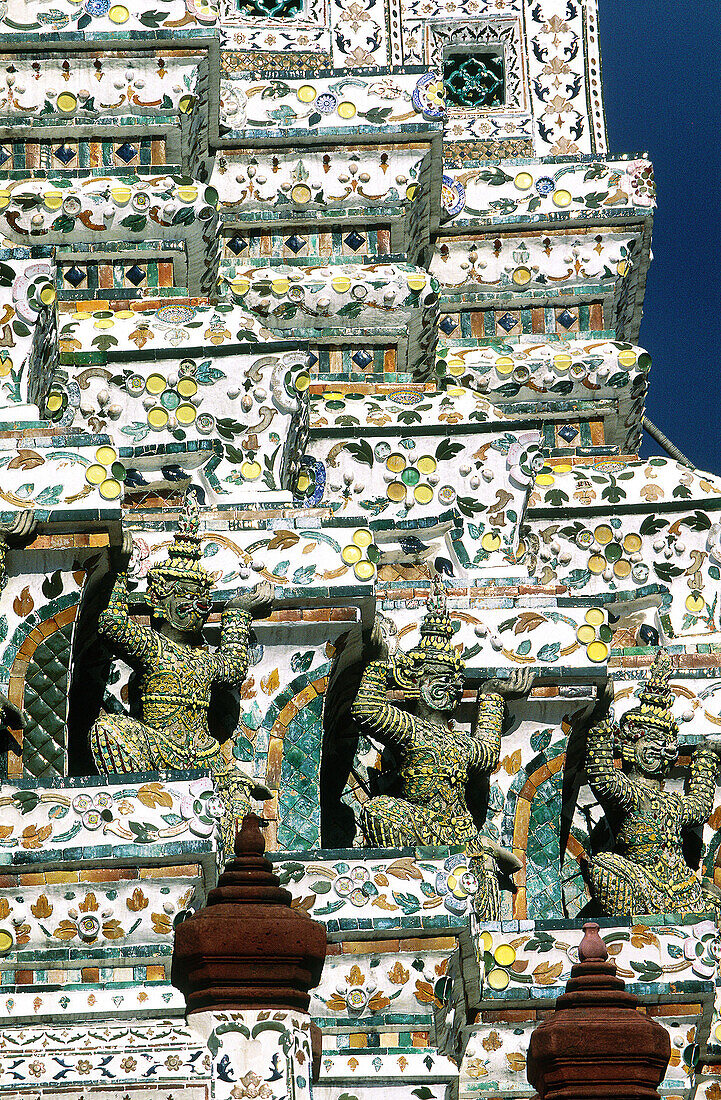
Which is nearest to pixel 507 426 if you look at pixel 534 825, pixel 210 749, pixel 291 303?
pixel 291 303

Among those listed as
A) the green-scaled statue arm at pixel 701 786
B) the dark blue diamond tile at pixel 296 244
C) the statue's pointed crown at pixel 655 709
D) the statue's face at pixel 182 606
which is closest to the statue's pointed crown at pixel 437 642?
the statue's face at pixel 182 606

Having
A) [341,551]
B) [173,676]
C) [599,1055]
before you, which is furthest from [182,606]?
[599,1055]

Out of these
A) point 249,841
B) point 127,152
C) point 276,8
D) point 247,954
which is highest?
point 276,8

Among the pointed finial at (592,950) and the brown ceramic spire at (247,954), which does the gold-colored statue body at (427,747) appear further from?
the brown ceramic spire at (247,954)

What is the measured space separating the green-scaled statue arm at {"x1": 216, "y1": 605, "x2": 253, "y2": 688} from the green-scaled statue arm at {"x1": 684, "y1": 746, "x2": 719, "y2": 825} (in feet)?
15.2

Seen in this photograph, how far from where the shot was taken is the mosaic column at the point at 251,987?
1683cm

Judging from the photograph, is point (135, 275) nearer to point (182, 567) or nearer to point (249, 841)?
point (182, 567)

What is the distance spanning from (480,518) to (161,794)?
27.4 feet

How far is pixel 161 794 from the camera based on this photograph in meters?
19.0

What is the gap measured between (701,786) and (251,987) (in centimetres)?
857

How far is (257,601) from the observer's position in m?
21.9

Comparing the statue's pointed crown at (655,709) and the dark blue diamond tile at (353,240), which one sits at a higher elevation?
the dark blue diamond tile at (353,240)

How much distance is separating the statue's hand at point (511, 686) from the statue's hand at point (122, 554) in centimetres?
390

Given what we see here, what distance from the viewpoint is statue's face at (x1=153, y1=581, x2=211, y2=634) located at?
20969mm
